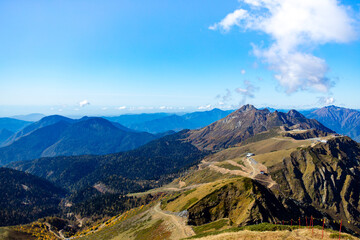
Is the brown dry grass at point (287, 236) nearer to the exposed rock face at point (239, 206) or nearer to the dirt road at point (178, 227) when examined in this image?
the exposed rock face at point (239, 206)

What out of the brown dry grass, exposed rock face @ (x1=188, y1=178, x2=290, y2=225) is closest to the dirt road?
exposed rock face @ (x1=188, y1=178, x2=290, y2=225)

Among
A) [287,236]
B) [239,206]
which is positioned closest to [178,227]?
[239,206]

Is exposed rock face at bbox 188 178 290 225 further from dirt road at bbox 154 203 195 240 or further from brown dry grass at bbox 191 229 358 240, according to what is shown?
brown dry grass at bbox 191 229 358 240

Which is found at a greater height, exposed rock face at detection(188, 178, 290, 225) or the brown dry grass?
the brown dry grass

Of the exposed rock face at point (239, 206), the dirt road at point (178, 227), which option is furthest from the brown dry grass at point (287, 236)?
the dirt road at point (178, 227)

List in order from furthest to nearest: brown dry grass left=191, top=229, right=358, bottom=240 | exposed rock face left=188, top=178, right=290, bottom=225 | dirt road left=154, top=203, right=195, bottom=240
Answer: exposed rock face left=188, top=178, right=290, bottom=225, dirt road left=154, top=203, right=195, bottom=240, brown dry grass left=191, top=229, right=358, bottom=240

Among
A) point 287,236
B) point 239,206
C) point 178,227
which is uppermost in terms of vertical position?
point 287,236

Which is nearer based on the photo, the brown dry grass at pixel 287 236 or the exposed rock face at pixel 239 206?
the brown dry grass at pixel 287 236

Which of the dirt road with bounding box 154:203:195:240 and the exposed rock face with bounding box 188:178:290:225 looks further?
the exposed rock face with bounding box 188:178:290:225

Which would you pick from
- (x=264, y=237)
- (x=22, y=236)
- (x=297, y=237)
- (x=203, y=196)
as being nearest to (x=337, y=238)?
(x=297, y=237)

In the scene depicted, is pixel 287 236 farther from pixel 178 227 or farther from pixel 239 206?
pixel 178 227
